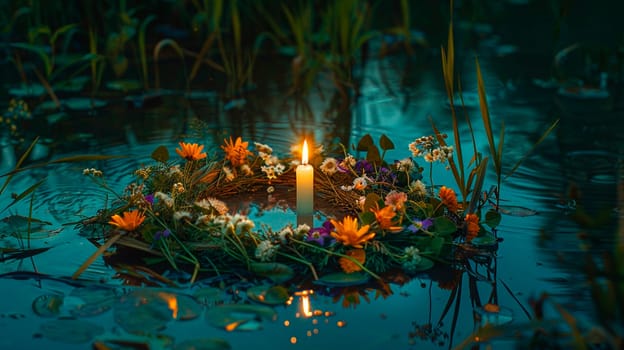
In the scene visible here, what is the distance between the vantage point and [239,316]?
1799mm

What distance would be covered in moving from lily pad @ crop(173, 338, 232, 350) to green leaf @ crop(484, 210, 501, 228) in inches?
35.6

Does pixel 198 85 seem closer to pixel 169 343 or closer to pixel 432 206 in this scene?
pixel 432 206

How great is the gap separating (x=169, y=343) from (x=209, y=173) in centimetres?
91

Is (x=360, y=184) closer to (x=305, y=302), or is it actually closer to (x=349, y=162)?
(x=349, y=162)

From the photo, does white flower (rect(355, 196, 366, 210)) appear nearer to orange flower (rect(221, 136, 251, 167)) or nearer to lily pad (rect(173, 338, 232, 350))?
orange flower (rect(221, 136, 251, 167))

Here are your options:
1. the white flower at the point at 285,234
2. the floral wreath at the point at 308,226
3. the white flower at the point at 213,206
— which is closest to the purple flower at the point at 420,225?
the floral wreath at the point at 308,226

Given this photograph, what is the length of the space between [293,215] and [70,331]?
86cm

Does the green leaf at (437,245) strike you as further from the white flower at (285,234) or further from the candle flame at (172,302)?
the candle flame at (172,302)

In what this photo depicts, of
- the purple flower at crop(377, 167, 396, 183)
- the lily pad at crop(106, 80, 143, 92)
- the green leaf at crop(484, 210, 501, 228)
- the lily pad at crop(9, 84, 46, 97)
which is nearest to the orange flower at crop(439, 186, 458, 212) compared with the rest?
the green leaf at crop(484, 210, 501, 228)

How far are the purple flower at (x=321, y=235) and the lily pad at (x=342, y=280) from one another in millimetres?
100

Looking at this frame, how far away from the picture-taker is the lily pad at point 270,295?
6.11 ft

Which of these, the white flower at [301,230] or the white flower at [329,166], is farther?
the white flower at [329,166]

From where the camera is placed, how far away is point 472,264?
209 cm

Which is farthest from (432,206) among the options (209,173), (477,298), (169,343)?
(169,343)
